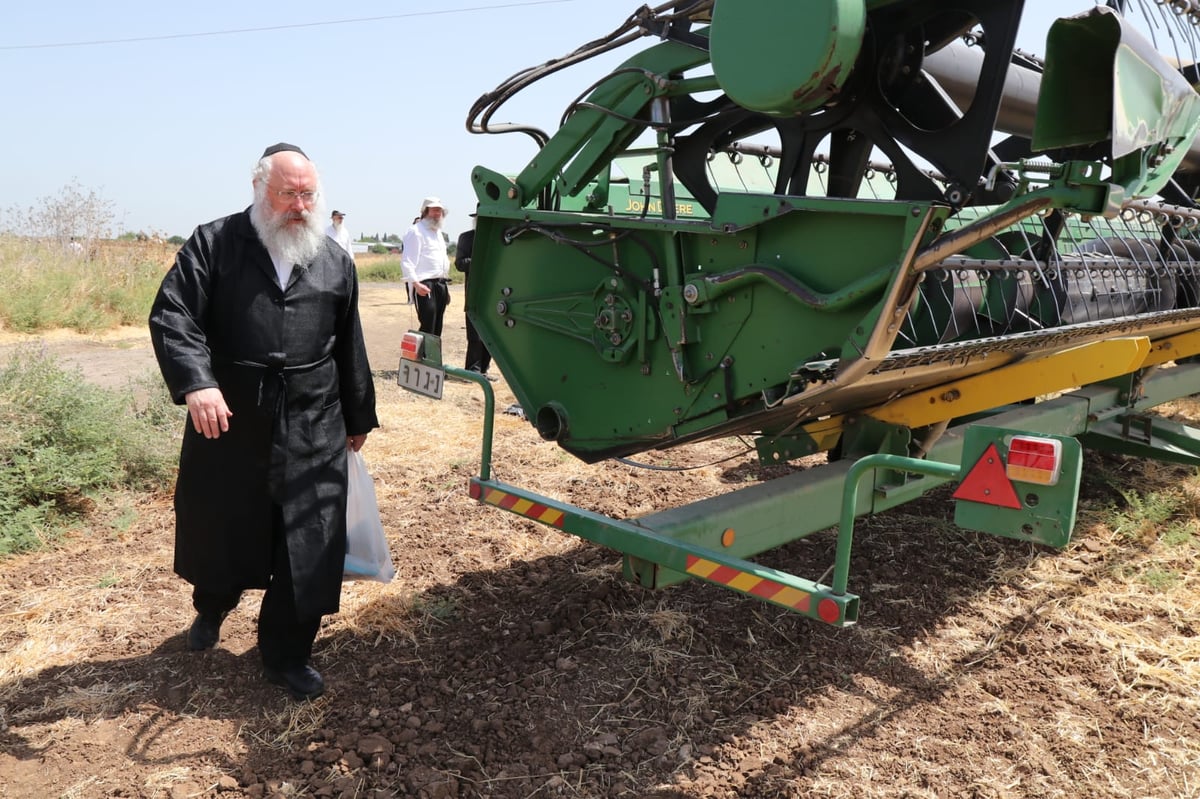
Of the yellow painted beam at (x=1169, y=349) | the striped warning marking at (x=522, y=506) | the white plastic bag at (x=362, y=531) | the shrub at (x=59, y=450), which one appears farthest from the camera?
the yellow painted beam at (x=1169, y=349)

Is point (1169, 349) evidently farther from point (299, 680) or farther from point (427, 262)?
point (427, 262)

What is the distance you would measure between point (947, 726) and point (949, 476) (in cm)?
123

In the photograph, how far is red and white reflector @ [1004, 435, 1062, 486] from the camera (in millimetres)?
2291

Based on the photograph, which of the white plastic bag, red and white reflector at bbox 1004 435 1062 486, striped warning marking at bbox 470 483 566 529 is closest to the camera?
red and white reflector at bbox 1004 435 1062 486

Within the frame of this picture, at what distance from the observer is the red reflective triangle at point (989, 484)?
2377 millimetres

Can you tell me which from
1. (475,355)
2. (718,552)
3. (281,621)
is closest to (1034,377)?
(718,552)

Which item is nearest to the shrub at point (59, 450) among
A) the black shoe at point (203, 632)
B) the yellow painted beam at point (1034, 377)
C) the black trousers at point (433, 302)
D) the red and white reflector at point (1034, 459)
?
the black shoe at point (203, 632)

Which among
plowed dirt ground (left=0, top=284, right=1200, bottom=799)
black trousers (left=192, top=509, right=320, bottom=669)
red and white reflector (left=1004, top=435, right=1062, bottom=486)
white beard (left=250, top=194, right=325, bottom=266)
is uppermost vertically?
white beard (left=250, top=194, right=325, bottom=266)

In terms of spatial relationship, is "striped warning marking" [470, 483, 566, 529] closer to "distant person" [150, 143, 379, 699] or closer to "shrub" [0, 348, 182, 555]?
"distant person" [150, 143, 379, 699]

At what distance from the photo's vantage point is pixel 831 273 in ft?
9.55

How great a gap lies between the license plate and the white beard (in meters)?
0.64

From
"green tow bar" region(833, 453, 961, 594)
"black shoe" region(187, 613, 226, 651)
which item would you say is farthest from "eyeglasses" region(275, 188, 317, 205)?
"green tow bar" region(833, 453, 961, 594)

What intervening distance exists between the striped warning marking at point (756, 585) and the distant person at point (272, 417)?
4.40 feet

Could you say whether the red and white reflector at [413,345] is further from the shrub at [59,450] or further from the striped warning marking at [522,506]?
the shrub at [59,450]
